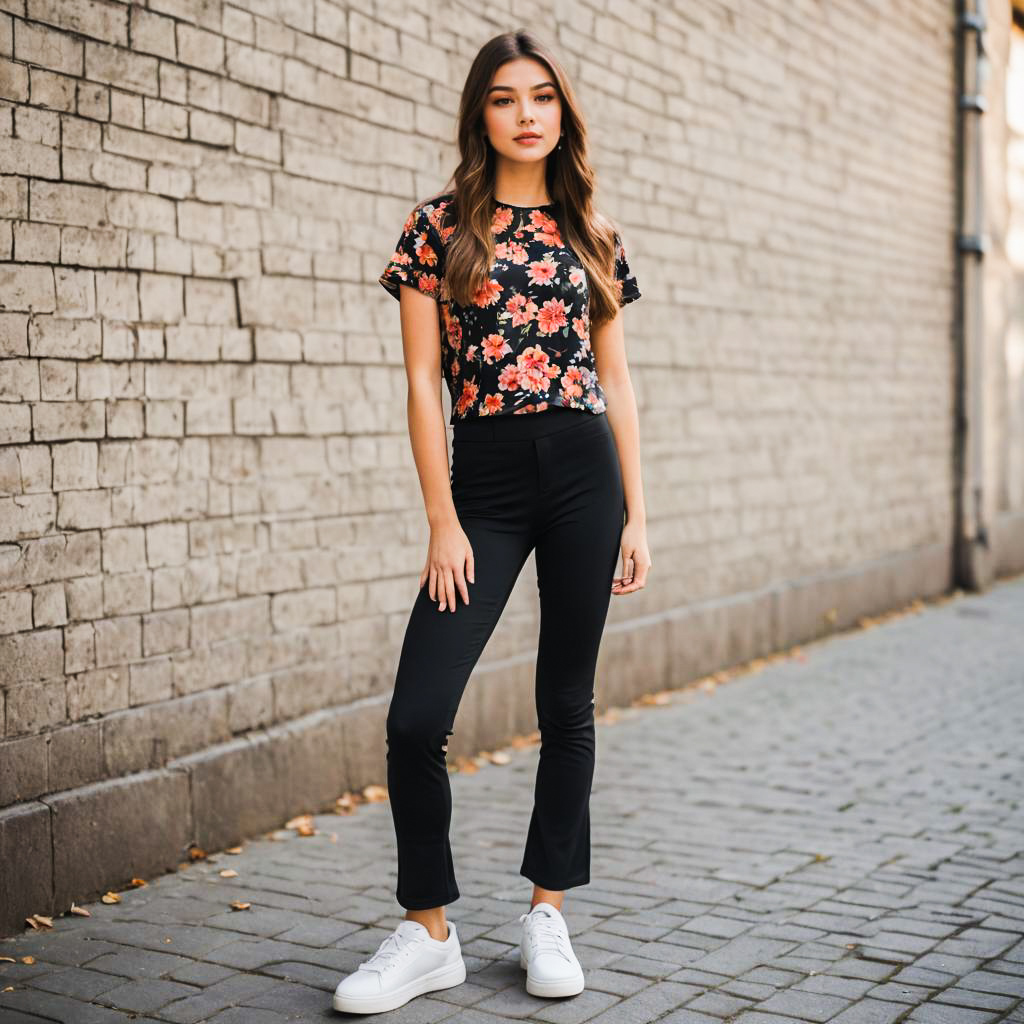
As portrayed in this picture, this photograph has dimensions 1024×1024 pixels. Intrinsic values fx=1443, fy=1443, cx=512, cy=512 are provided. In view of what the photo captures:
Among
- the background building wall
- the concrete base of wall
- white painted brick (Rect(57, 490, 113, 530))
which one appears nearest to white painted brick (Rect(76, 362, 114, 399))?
the background building wall

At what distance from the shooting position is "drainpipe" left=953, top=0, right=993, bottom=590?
1163 cm

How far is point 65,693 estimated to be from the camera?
4.16m

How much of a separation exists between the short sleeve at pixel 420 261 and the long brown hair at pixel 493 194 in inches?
1.2

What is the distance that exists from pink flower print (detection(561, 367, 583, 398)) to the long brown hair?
200 millimetres

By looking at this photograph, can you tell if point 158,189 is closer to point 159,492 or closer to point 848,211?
point 159,492

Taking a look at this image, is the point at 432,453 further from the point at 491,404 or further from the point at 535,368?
the point at 535,368

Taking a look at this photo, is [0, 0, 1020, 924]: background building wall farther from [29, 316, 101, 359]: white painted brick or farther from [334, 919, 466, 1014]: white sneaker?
[334, 919, 466, 1014]: white sneaker

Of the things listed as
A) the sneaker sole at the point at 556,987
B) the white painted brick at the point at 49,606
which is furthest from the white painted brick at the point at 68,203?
the sneaker sole at the point at 556,987

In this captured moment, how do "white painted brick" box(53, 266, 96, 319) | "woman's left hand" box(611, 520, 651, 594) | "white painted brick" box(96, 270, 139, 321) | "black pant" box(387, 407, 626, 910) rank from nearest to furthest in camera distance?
"black pant" box(387, 407, 626, 910) → "woman's left hand" box(611, 520, 651, 594) → "white painted brick" box(53, 266, 96, 319) → "white painted brick" box(96, 270, 139, 321)

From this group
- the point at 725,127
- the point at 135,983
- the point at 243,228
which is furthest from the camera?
the point at 725,127

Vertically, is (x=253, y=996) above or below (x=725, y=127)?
below

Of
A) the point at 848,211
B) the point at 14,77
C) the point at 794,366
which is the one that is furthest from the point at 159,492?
the point at 848,211

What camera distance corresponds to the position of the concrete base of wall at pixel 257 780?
398 centimetres

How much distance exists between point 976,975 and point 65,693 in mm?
2567
